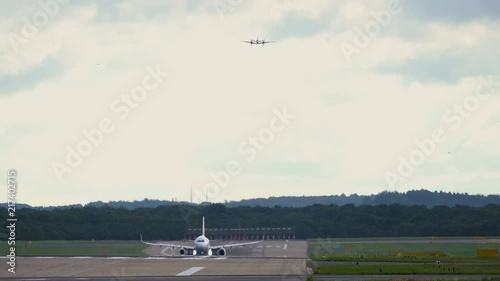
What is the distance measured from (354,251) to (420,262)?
27.4 m

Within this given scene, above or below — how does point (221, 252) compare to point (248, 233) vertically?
below

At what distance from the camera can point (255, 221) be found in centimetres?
17000

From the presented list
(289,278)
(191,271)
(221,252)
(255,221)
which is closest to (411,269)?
(289,278)

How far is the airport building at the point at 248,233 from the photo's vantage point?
163m

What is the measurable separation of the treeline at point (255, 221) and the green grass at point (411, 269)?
88.6 metres

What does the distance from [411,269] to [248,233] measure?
318 ft

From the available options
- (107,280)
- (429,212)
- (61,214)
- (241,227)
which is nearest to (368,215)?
(429,212)

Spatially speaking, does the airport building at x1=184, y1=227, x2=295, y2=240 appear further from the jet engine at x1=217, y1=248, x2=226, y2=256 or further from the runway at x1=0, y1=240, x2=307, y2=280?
the runway at x1=0, y1=240, x2=307, y2=280

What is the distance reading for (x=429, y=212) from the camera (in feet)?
561

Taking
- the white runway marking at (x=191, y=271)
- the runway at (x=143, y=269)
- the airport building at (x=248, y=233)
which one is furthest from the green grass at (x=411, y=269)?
the airport building at (x=248, y=233)

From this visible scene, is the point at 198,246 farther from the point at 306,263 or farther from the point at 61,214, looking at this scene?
the point at 61,214

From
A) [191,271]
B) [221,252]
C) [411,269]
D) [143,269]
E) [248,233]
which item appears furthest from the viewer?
[248,233]

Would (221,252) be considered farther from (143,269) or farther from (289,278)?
(289,278)

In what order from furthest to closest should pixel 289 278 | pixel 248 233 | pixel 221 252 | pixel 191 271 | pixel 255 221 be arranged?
1. pixel 255 221
2. pixel 248 233
3. pixel 221 252
4. pixel 191 271
5. pixel 289 278
